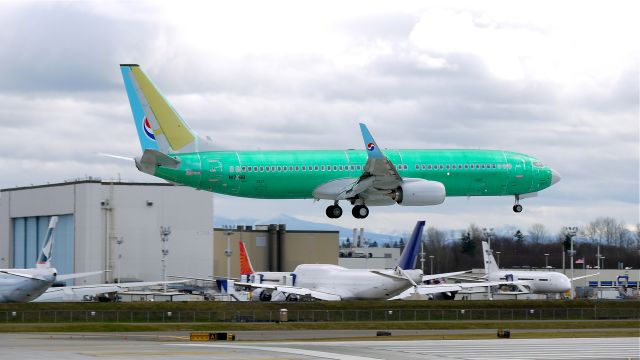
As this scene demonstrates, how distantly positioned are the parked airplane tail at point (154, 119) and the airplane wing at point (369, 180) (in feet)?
29.1

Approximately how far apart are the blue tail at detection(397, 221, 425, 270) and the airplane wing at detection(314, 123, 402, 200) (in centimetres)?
3499

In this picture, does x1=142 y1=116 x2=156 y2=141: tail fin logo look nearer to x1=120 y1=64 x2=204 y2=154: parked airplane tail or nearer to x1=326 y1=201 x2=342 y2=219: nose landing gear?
x1=120 y1=64 x2=204 y2=154: parked airplane tail

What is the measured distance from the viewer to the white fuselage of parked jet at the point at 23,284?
3725 inches

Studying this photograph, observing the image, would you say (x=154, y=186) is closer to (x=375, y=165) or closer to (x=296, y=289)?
(x=296, y=289)

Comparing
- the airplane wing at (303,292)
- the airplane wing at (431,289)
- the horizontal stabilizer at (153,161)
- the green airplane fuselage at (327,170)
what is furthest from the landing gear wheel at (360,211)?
the airplane wing at (431,289)

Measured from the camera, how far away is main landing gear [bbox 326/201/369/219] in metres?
74.4

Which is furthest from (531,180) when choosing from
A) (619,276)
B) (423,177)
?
(619,276)

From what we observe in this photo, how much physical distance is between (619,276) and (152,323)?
113 meters

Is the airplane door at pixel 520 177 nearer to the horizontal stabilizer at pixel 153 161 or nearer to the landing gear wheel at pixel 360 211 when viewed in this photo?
the landing gear wheel at pixel 360 211

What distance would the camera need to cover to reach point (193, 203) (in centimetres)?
15075

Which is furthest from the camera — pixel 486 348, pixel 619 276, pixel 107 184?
pixel 619 276

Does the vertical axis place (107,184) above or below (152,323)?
above

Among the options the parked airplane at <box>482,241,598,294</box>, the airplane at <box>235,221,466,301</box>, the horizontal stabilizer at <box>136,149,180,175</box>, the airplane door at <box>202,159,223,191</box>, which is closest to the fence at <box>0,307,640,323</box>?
the airplane at <box>235,221,466,301</box>

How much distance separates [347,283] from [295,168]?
32.1m
